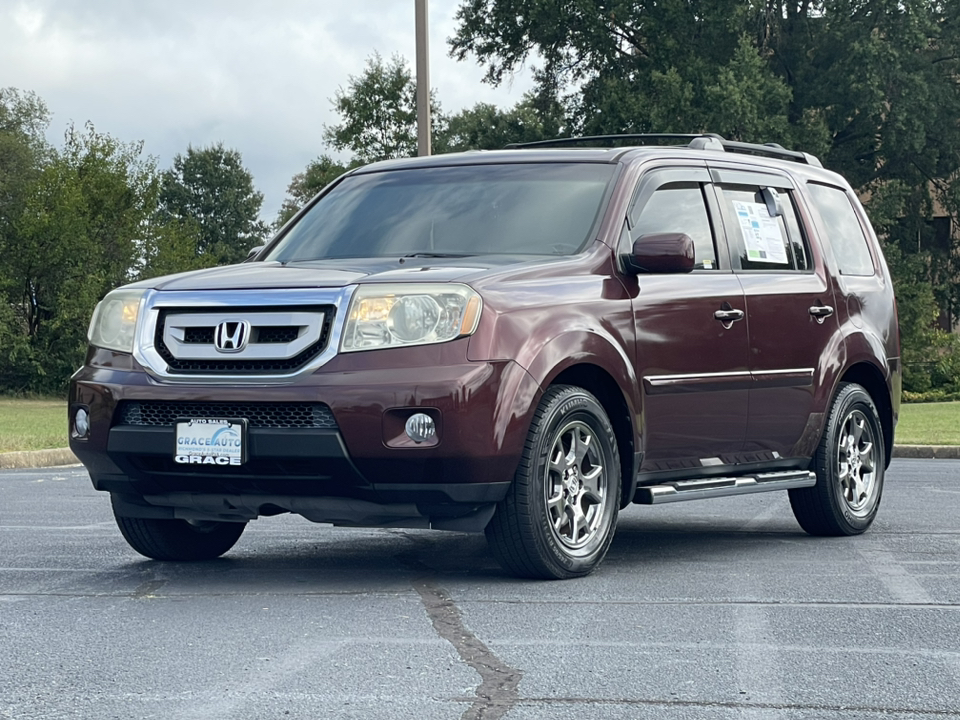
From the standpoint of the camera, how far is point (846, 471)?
343 inches

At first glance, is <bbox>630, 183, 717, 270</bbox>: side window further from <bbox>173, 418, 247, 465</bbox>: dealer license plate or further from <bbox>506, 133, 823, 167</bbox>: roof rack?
<bbox>173, 418, 247, 465</bbox>: dealer license plate

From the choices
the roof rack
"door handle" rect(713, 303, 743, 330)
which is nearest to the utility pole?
the roof rack

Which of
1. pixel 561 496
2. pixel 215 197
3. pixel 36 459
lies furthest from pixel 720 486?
pixel 215 197

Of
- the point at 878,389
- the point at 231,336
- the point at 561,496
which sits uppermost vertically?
the point at 231,336

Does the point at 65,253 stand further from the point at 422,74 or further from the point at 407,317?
the point at 407,317

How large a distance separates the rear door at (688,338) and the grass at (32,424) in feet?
34.1

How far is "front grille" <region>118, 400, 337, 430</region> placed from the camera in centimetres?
612

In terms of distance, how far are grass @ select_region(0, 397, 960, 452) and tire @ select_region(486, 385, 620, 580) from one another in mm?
10802

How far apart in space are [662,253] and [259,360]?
187cm

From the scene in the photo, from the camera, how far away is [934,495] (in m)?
11.3

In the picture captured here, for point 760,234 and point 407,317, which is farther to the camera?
point 760,234

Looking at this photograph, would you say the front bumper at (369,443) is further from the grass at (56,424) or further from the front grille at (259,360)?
the grass at (56,424)

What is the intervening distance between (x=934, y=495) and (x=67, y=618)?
7.37 metres

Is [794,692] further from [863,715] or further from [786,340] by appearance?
[786,340]
